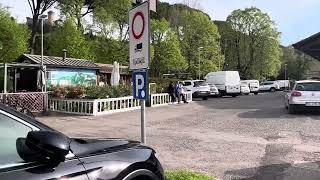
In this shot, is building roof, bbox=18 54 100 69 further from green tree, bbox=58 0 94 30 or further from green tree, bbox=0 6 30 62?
green tree, bbox=58 0 94 30

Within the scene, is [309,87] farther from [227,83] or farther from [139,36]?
[227,83]

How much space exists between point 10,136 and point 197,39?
66336 mm

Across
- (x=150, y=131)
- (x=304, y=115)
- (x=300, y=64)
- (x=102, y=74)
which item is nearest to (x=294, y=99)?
(x=304, y=115)

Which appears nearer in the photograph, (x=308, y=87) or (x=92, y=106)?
(x=308, y=87)

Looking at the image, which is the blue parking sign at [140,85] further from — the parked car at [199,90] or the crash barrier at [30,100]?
the parked car at [199,90]

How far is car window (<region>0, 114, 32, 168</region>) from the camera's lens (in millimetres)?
3086

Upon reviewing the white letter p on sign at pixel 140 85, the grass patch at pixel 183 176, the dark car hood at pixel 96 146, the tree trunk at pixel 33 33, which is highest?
the tree trunk at pixel 33 33

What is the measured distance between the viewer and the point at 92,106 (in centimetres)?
2228

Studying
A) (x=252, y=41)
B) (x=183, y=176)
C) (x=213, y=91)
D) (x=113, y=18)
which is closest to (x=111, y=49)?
(x=113, y=18)

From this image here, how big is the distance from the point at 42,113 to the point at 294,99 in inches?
434

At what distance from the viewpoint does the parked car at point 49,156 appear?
3033 mm

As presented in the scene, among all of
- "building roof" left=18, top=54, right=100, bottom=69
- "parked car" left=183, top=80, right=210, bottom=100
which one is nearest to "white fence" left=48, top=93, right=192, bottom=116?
"building roof" left=18, top=54, right=100, bottom=69

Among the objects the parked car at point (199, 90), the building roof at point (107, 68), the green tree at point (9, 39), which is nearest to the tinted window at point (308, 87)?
the parked car at point (199, 90)

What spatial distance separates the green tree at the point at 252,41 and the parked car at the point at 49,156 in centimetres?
7629
